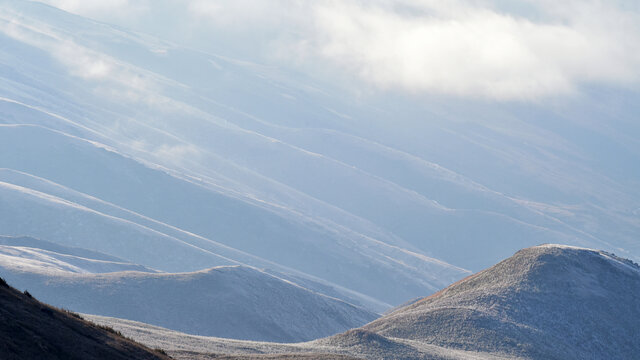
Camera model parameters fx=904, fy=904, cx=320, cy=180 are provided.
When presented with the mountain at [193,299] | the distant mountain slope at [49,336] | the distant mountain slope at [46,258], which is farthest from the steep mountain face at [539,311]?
the distant mountain slope at [46,258]

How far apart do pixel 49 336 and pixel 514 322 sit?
128ft

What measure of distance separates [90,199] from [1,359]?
180673mm

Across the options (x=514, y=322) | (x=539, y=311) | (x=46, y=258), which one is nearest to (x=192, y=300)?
(x=46, y=258)

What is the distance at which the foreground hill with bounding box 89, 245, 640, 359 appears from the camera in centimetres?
4688

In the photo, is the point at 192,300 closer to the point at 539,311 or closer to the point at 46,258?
the point at 46,258

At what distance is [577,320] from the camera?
5925 centimetres

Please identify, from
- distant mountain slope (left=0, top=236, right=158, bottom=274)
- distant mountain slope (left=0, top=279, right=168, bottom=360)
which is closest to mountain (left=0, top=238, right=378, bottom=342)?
distant mountain slope (left=0, top=236, right=158, bottom=274)

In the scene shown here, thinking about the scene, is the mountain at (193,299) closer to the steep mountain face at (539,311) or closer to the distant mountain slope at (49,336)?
the steep mountain face at (539,311)

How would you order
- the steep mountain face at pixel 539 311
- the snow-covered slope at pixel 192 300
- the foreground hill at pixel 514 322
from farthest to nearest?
the snow-covered slope at pixel 192 300 < the steep mountain face at pixel 539 311 < the foreground hill at pixel 514 322

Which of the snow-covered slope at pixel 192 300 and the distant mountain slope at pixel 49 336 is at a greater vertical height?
the distant mountain slope at pixel 49 336

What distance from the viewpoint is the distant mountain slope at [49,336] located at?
21.5 m

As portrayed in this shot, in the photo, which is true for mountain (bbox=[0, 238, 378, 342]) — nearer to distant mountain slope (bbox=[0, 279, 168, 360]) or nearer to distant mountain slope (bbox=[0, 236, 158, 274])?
distant mountain slope (bbox=[0, 236, 158, 274])

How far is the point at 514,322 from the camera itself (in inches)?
2233

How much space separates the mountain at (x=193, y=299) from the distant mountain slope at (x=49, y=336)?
65418 mm
